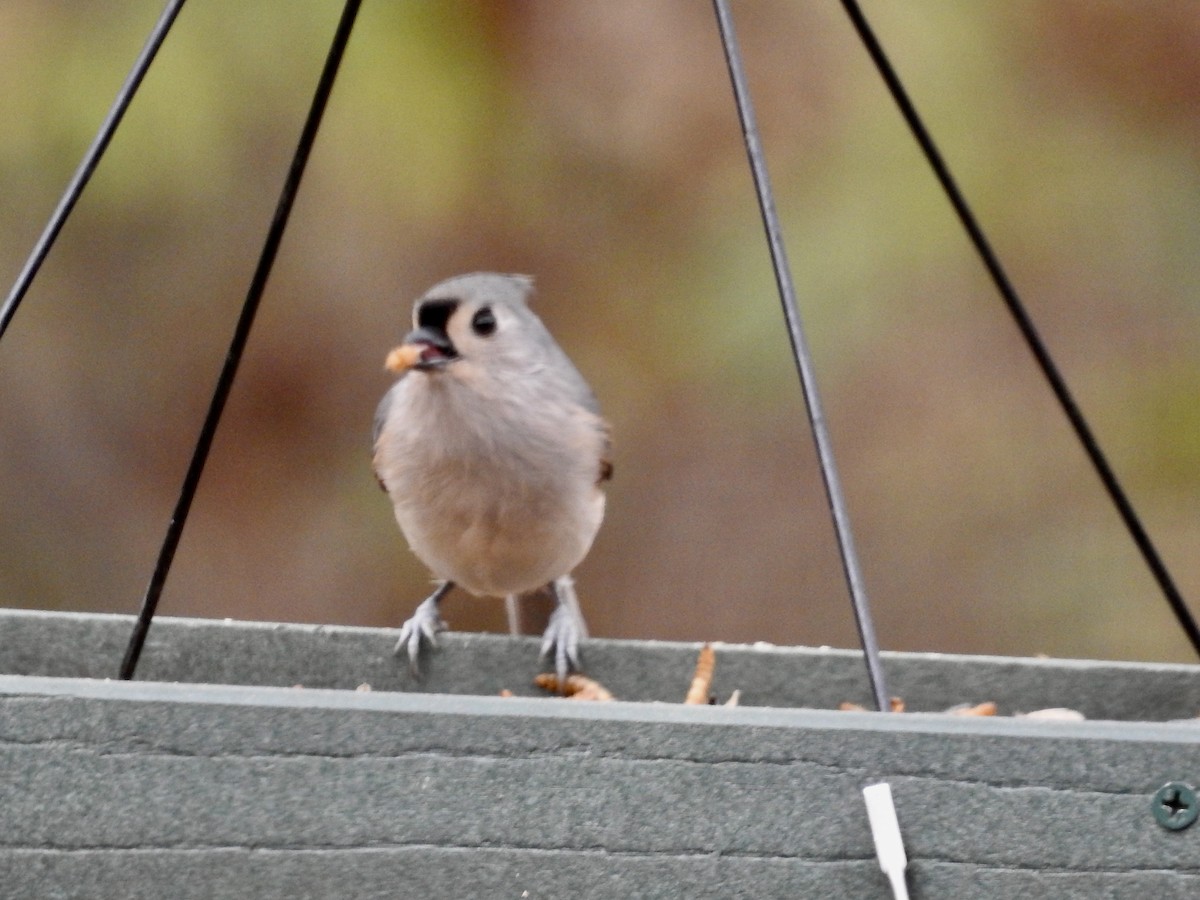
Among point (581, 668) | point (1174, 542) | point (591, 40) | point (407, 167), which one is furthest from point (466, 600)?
point (581, 668)

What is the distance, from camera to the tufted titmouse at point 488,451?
2164mm

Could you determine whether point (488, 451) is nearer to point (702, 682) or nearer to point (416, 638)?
point (416, 638)

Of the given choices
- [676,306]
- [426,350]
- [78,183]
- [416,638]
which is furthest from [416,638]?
[676,306]

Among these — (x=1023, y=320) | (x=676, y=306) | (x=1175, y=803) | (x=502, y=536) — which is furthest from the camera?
(x=676, y=306)

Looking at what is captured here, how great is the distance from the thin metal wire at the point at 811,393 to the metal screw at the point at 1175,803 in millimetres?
190

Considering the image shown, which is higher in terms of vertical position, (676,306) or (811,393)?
(811,393)

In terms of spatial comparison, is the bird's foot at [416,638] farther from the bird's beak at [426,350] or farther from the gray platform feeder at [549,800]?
the gray platform feeder at [549,800]

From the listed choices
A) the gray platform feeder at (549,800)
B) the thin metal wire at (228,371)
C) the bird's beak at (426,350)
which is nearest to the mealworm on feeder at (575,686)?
the bird's beak at (426,350)

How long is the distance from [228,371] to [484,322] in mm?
744

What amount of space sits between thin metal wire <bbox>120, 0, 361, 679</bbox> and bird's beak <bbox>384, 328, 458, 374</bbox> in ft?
1.54

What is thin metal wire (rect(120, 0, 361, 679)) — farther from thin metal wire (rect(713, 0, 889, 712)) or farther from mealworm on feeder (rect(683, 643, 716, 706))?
mealworm on feeder (rect(683, 643, 716, 706))

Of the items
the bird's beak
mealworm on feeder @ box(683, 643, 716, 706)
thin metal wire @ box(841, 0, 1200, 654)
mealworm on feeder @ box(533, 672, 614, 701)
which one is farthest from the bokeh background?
thin metal wire @ box(841, 0, 1200, 654)

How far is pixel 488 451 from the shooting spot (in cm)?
226

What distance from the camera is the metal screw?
3.75 feet
